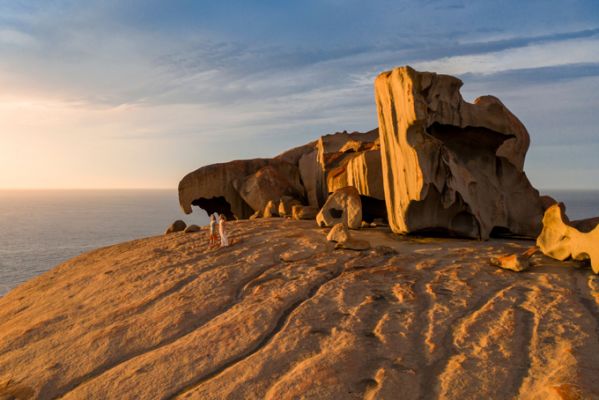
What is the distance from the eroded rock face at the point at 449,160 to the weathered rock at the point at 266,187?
7869mm

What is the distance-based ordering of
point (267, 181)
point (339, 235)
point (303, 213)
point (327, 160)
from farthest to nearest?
point (267, 181)
point (327, 160)
point (303, 213)
point (339, 235)

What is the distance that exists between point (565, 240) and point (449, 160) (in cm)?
328

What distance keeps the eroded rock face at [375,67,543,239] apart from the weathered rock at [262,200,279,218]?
6153mm

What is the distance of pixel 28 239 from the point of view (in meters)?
70.4

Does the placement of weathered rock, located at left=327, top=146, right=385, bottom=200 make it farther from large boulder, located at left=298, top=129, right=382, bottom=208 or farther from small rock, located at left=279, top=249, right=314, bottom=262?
small rock, located at left=279, top=249, right=314, bottom=262

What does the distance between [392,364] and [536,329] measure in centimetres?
232

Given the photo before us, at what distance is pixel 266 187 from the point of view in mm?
19828

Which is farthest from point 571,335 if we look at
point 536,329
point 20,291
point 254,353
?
point 20,291

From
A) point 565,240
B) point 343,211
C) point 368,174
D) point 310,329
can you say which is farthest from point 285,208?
point 310,329

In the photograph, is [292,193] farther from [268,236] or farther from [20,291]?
[20,291]

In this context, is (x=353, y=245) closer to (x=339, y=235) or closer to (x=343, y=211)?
(x=339, y=235)

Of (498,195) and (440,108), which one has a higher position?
(440,108)

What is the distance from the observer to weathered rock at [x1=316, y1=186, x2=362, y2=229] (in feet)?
45.0

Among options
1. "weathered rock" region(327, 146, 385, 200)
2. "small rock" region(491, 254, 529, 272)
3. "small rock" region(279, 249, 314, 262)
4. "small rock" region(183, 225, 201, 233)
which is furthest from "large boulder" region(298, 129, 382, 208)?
"small rock" region(491, 254, 529, 272)
